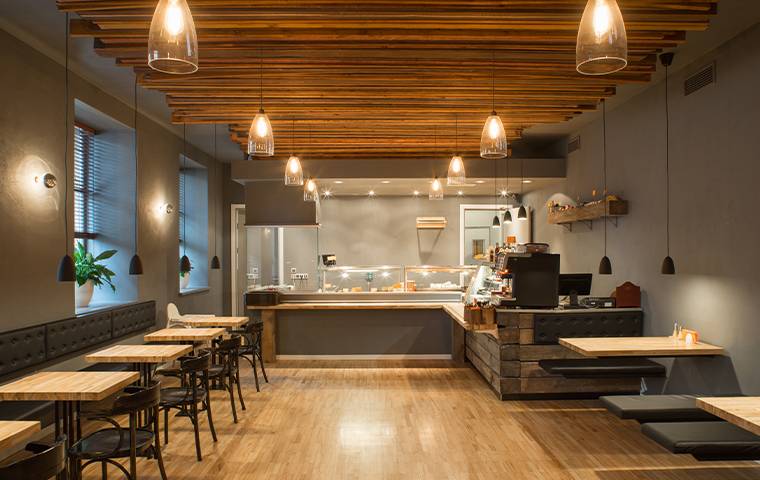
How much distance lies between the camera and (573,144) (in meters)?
8.71

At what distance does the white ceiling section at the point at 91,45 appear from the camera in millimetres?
4430

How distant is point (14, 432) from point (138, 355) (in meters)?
1.88

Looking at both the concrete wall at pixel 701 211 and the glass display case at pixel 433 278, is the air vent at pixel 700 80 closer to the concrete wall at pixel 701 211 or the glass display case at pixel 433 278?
the concrete wall at pixel 701 211

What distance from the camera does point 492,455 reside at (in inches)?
183

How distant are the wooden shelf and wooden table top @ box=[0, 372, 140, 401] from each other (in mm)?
5219

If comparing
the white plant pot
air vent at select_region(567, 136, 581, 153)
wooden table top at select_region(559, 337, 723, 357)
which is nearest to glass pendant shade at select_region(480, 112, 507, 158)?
wooden table top at select_region(559, 337, 723, 357)

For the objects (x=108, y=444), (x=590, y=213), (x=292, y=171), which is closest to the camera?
(x=108, y=444)

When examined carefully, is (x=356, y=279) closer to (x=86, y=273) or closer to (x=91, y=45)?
(x=86, y=273)

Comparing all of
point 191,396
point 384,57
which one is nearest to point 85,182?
point 191,396

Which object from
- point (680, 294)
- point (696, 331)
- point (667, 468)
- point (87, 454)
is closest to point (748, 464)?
point (667, 468)

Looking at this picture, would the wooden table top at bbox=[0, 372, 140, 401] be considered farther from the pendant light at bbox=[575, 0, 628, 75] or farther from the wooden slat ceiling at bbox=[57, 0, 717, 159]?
the pendant light at bbox=[575, 0, 628, 75]

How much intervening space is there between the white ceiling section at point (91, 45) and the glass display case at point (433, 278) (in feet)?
9.87

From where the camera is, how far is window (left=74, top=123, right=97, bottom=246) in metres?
6.98

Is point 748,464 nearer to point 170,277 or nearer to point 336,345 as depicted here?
point 336,345
